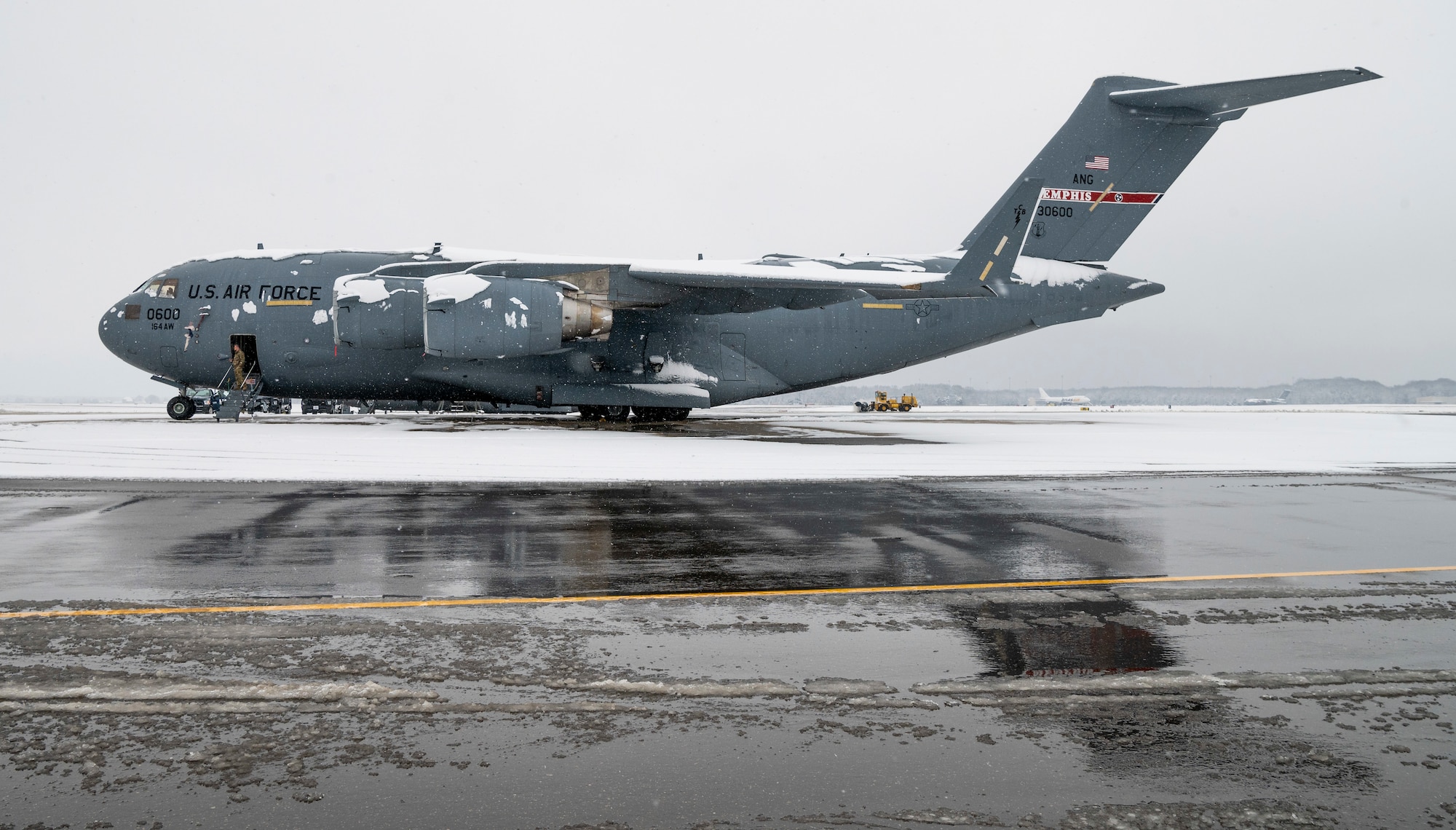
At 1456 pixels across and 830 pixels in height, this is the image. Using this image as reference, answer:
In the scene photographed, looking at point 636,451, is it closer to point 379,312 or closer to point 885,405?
point 379,312

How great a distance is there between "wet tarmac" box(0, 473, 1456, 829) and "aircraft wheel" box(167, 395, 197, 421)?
61.6 feet

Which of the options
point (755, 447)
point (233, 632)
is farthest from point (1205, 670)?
point (755, 447)

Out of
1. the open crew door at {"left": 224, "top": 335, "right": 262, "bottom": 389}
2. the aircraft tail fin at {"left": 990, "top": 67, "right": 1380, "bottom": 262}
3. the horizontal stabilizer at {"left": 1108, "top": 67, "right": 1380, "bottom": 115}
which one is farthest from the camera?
the aircraft tail fin at {"left": 990, "top": 67, "right": 1380, "bottom": 262}

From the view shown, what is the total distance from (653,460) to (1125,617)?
30.4ft

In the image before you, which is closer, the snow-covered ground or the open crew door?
the snow-covered ground

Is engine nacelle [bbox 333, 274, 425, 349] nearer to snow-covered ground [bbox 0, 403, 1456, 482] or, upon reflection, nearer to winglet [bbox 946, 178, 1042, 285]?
snow-covered ground [bbox 0, 403, 1456, 482]

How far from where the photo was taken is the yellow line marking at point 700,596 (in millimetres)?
4418

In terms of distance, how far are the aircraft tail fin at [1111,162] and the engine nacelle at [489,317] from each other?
1099 centimetres

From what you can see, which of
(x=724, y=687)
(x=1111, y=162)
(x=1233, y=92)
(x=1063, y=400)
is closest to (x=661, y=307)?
(x=1111, y=162)

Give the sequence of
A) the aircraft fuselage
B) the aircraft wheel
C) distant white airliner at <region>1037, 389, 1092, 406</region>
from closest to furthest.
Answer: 1. the aircraft fuselage
2. the aircraft wheel
3. distant white airliner at <region>1037, 389, 1092, 406</region>

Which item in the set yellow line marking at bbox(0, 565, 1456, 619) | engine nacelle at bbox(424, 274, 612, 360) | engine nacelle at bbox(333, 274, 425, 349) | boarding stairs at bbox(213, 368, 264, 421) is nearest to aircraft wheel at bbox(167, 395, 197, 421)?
boarding stairs at bbox(213, 368, 264, 421)

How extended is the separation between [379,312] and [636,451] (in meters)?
7.60

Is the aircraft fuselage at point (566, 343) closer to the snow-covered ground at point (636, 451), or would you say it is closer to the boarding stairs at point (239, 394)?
the boarding stairs at point (239, 394)

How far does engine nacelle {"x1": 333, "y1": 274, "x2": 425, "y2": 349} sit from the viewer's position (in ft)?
59.8
